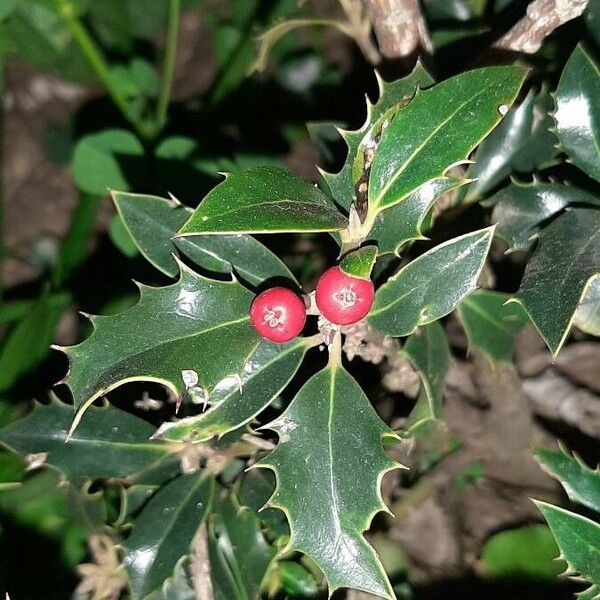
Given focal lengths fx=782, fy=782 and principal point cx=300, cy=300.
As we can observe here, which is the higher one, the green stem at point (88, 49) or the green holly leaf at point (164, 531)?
the green stem at point (88, 49)

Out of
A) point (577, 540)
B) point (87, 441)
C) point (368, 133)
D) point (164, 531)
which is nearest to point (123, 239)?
point (87, 441)

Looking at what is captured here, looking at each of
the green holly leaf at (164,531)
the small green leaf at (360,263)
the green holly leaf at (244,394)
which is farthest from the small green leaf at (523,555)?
the small green leaf at (360,263)

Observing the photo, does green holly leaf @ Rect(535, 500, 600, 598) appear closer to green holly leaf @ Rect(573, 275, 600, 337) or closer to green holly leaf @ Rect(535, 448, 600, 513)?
green holly leaf @ Rect(535, 448, 600, 513)

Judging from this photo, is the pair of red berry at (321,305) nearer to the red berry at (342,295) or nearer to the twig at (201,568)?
the red berry at (342,295)

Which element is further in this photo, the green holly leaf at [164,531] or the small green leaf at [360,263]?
the green holly leaf at [164,531]

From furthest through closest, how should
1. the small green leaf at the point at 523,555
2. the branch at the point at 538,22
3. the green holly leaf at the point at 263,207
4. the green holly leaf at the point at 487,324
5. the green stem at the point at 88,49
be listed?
the green stem at the point at 88,49
the small green leaf at the point at 523,555
the green holly leaf at the point at 487,324
the branch at the point at 538,22
the green holly leaf at the point at 263,207

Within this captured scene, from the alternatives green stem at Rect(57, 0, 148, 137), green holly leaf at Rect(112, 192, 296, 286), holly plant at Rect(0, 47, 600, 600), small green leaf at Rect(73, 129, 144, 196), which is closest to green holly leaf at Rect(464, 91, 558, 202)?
holly plant at Rect(0, 47, 600, 600)

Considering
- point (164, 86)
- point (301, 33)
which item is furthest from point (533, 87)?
point (301, 33)
